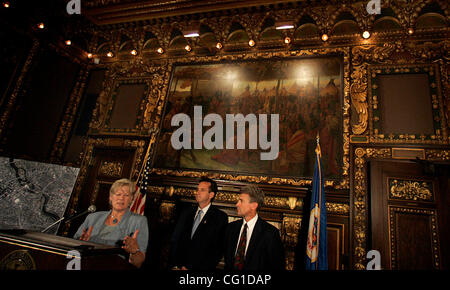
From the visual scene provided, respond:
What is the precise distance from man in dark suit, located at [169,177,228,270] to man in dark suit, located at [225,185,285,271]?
0.20 m

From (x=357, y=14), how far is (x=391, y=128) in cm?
269

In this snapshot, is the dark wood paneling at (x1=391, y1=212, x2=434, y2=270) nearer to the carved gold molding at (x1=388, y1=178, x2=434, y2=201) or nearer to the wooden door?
the wooden door

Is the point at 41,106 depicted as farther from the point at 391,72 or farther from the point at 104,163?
the point at 391,72

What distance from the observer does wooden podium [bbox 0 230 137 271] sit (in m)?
1.68

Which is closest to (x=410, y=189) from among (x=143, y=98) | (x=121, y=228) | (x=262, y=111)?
(x=262, y=111)

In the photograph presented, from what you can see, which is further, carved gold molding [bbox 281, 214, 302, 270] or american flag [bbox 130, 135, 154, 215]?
american flag [bbox 130, 135, 154, 215]

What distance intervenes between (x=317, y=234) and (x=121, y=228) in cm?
264

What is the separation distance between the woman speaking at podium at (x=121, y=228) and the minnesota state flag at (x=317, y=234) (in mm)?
2337

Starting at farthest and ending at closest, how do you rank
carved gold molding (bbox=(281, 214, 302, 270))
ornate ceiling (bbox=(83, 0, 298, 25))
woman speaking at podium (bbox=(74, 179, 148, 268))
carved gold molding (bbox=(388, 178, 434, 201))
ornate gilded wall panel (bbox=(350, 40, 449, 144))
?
1. ornate ceiling (bbox=(83, 0, 298, 25))
2. ornate gilded wall panel (bbox=(350, 40, 449, 144))
3. carved gold molding (bbox=(281, 214, 302, 270))
4. carved gold molding (bbox=(388, 178, 434, 201))
5. woman speaking at podium (bbox=(74, 179, 148, 268))

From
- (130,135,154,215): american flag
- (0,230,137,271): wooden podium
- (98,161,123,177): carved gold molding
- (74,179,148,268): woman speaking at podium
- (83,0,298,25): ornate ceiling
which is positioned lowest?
(0,230,137,271): wooden podium

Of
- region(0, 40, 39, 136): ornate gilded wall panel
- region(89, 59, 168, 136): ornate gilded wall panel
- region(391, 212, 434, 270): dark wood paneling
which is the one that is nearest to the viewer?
region(391, 212, 434, 270): dark wood paneling

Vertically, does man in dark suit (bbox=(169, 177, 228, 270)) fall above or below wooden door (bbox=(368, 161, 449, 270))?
below

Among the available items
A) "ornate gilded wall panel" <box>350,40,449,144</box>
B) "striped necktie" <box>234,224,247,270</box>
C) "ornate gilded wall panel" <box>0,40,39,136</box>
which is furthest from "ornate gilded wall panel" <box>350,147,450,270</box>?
"ornate gilded wall panel" <box>0,40,39,136</box>

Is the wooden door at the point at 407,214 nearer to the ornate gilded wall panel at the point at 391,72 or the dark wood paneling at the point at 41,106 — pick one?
the ornate gilded wall panel at the point at 391,72
